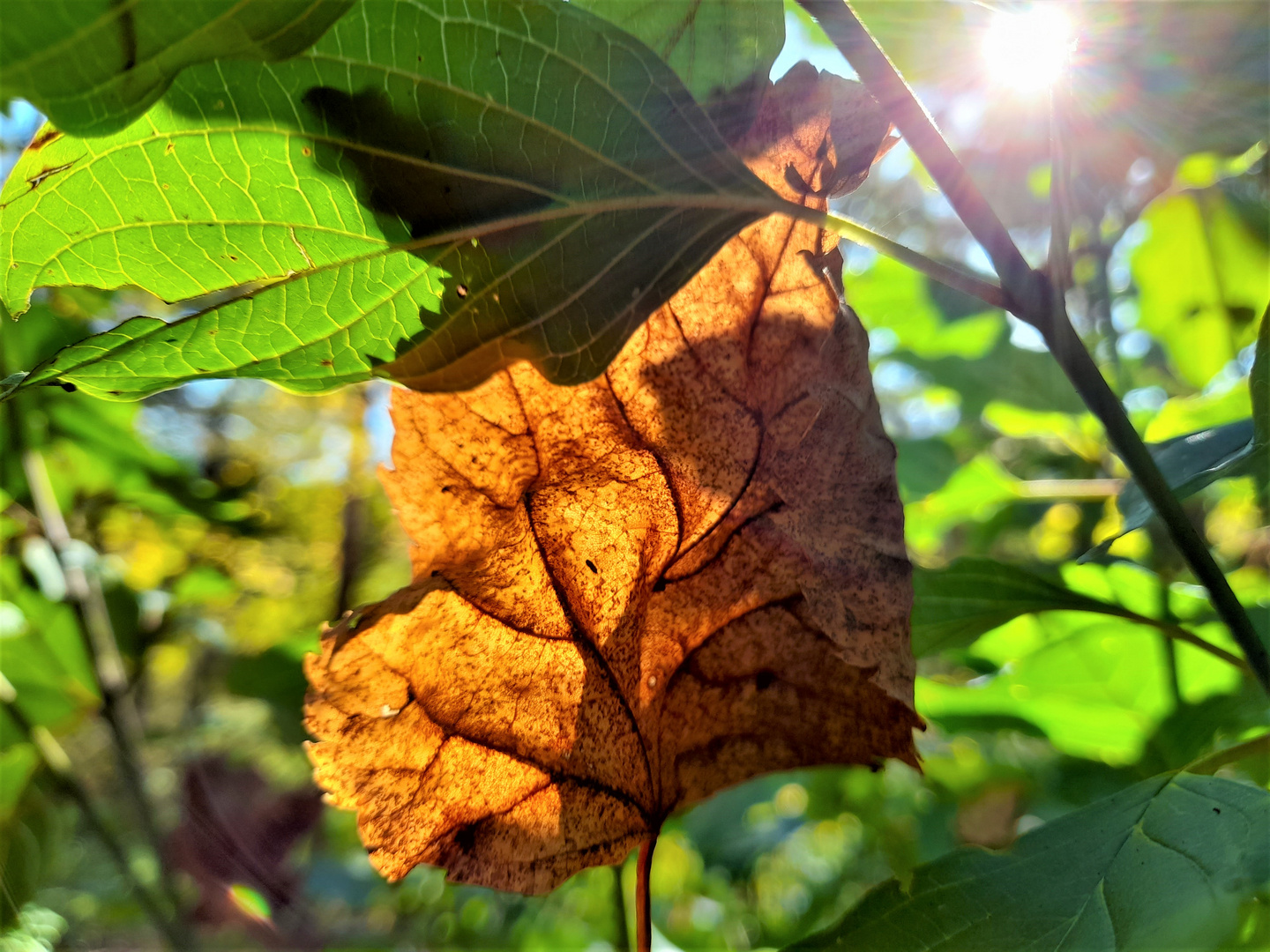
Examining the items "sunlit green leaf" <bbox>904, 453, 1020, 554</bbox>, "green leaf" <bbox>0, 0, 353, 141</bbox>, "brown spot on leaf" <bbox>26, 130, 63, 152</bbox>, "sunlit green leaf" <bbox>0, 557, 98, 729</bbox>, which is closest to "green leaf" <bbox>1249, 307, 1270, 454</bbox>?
"green leaf" <bbox>0, 0, 353, 141</bbox>

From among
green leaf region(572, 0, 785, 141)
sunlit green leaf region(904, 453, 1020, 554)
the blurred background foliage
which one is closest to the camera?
green leaf region(572, 0, 785, 141)

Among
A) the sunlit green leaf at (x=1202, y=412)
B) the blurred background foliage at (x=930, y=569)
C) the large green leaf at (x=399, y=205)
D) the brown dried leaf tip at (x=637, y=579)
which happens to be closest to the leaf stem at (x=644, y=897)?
the brown dried leaf tip at (x=637, y=579)

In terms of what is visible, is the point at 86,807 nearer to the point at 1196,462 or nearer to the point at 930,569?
the point at 930,569

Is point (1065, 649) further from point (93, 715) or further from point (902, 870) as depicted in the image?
point (93, 715)

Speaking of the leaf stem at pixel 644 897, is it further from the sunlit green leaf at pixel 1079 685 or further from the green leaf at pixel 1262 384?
the sunlit green leaf at pixel 1079 685

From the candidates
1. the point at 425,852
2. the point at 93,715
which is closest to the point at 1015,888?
the point at 425,852

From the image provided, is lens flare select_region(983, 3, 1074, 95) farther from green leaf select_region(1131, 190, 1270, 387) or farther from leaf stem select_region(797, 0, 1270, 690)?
green leaf select_region(1131, 190, 1270, 387)
